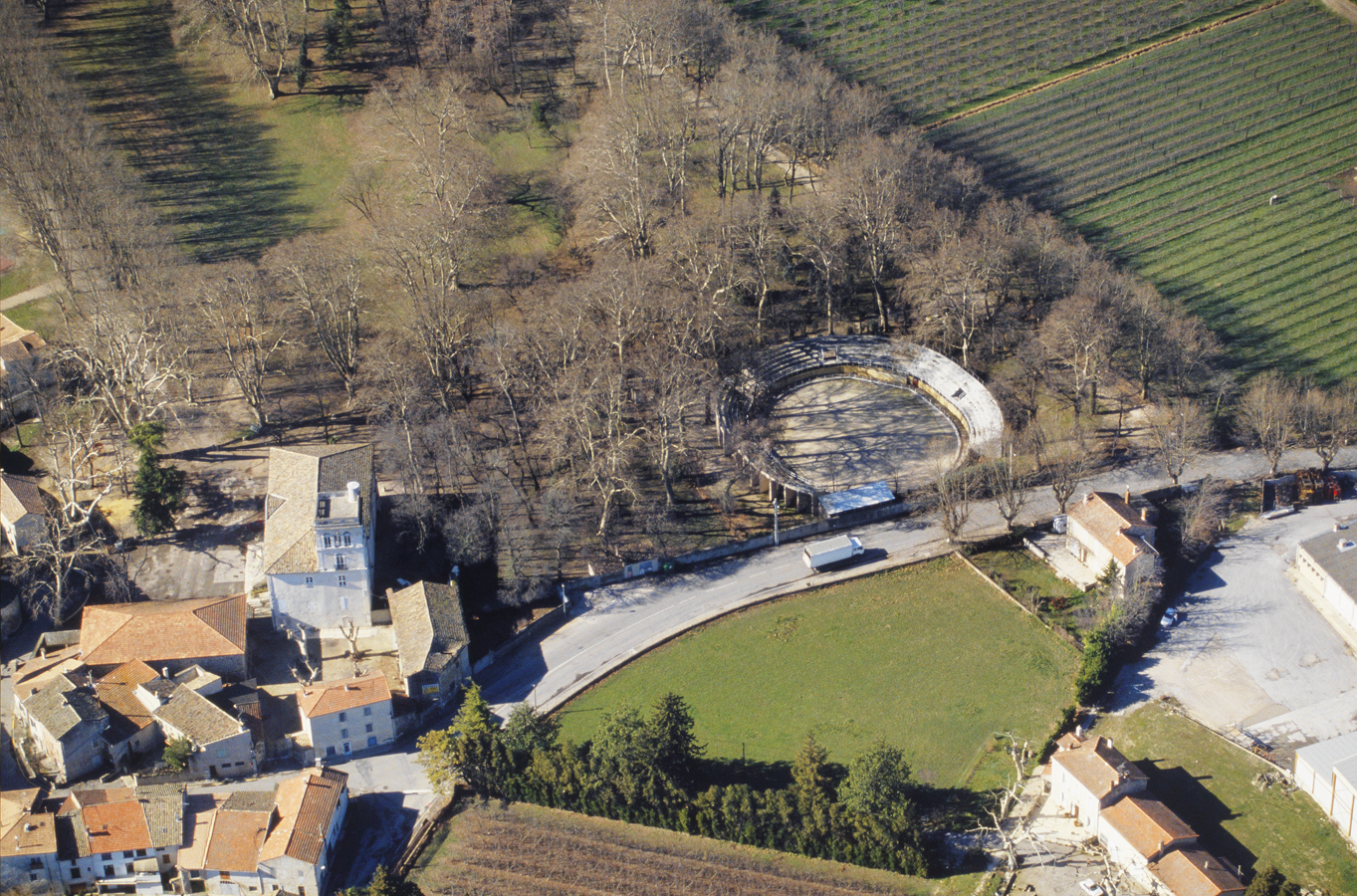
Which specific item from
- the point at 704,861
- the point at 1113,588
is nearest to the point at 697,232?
the point at 1113,588

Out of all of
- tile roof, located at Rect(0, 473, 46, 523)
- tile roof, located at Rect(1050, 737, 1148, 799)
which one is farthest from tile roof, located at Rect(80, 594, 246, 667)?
tile roof, located at Rect(1050, 737, 1148, 799)

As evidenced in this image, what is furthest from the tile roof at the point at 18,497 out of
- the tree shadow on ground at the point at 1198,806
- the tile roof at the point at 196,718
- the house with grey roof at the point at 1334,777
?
the house with grey roof at the point at 1334,777

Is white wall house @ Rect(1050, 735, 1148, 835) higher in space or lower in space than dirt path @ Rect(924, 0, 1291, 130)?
lower

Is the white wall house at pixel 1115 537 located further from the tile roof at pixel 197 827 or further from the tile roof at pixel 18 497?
the tile roof at pixel 18 497

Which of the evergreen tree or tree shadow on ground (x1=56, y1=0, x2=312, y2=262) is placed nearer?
the evergreen tree

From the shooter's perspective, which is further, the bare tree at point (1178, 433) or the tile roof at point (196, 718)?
the bare tree at point (1178, 433)

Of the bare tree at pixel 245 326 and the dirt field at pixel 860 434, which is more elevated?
the bare tree at pixel 245 326

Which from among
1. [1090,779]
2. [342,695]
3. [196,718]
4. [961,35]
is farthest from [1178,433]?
[196,718]

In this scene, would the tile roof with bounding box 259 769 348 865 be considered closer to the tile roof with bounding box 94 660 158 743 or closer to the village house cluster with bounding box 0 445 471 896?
the village house cluster with bounding box 0 445 471 896
